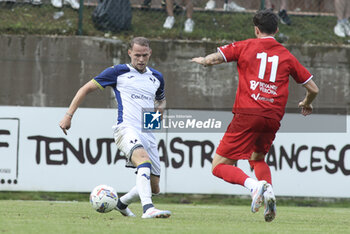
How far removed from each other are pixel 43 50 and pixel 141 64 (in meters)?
6.01

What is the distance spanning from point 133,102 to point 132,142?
0.53 m

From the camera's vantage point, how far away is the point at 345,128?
41.3 ft

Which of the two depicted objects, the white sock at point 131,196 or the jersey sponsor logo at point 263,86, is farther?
the white sock at point 131,196

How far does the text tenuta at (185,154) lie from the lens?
12.1 m

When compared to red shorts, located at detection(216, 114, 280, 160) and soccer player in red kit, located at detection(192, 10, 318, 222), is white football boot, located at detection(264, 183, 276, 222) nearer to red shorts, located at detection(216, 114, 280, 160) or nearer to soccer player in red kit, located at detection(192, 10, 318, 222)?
soccer player in red kit, located at detection(192, 10, 318, 222)

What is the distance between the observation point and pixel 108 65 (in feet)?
43.3

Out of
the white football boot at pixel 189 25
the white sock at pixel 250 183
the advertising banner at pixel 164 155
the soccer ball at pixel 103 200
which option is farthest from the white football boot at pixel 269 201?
the white football boot at pixel 189 25

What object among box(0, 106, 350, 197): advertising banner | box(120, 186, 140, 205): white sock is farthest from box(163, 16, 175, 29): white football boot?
box(120, 186, 140, 205): white sock

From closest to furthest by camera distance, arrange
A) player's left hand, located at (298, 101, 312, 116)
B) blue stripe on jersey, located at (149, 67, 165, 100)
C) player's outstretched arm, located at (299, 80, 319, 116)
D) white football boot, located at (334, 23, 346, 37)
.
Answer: player's outstretched arm, located at (299, 80, 319, 116), player's left hand, located at (298, 101, 312, 116), blue stripe on jersey, located at (149, 67, 165, 100), white football boot, located at (334, 23, 346, 37)

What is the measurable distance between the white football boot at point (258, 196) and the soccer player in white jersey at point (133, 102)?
131 centimetres

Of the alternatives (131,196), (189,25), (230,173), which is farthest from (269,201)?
(189,25)

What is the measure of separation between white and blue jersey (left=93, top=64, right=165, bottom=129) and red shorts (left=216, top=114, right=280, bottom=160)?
3.64 ft

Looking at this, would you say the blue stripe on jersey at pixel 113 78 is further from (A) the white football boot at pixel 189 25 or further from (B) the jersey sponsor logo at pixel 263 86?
(A) the white football boot at pixel 189 25

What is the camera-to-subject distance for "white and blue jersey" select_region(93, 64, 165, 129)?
7.47 m
